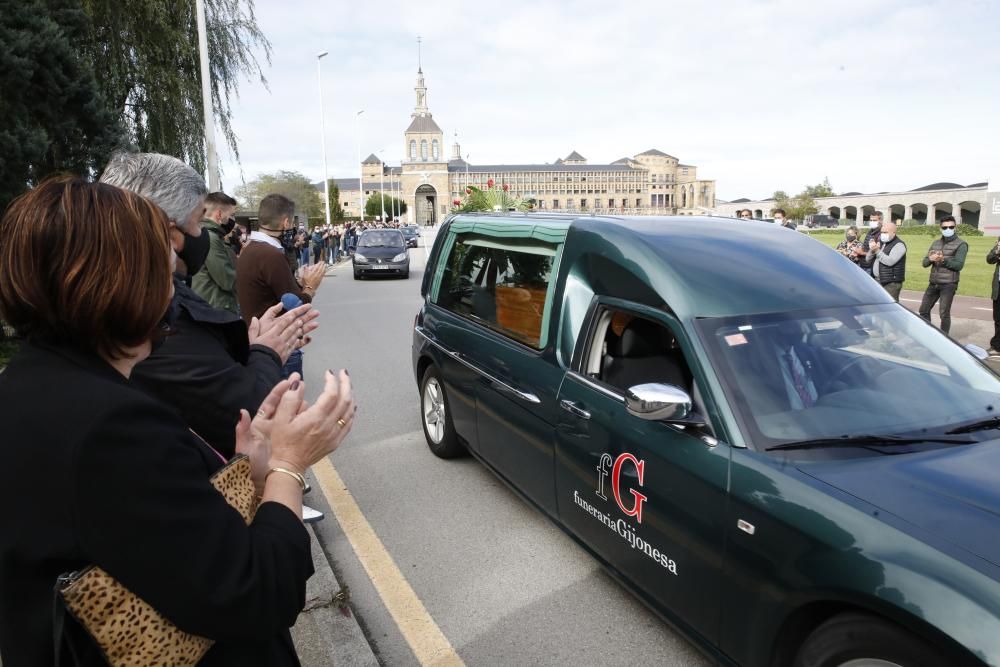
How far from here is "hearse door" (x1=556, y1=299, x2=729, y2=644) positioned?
2.33m

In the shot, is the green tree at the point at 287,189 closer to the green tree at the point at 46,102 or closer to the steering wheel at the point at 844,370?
the green tree at the point at 46,102

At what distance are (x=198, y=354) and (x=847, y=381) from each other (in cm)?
242

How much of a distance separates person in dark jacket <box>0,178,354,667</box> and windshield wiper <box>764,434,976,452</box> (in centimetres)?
176

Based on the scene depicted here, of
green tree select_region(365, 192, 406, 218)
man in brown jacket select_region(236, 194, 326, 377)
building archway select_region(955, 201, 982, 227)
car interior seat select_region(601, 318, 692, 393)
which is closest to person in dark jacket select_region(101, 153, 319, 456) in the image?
car interior seat select_region(601, 318, 692, 393)

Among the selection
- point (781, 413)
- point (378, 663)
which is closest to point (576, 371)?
point (781, 413)

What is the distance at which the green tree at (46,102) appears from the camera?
7.75m

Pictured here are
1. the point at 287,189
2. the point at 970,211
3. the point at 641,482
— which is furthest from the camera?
the point at 970,211

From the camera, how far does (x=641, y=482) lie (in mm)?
2617

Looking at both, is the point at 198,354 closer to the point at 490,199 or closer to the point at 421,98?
the point at 490,199

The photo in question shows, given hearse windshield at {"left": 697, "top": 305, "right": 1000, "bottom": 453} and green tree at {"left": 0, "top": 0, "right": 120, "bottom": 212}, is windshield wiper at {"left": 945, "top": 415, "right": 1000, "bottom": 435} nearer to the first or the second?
hearse windshield at {"left": 697, "top": 305, "right": 1000, "bottom": 453}

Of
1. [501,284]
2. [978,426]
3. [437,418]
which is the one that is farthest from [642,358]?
[437,418]

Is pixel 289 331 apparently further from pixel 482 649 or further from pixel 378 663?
pixel 482 649

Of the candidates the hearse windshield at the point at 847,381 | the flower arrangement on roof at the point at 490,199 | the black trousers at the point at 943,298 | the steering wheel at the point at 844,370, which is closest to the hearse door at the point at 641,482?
the hearse windshield at the point at 847,381

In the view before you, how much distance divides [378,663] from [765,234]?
2.80 metres
